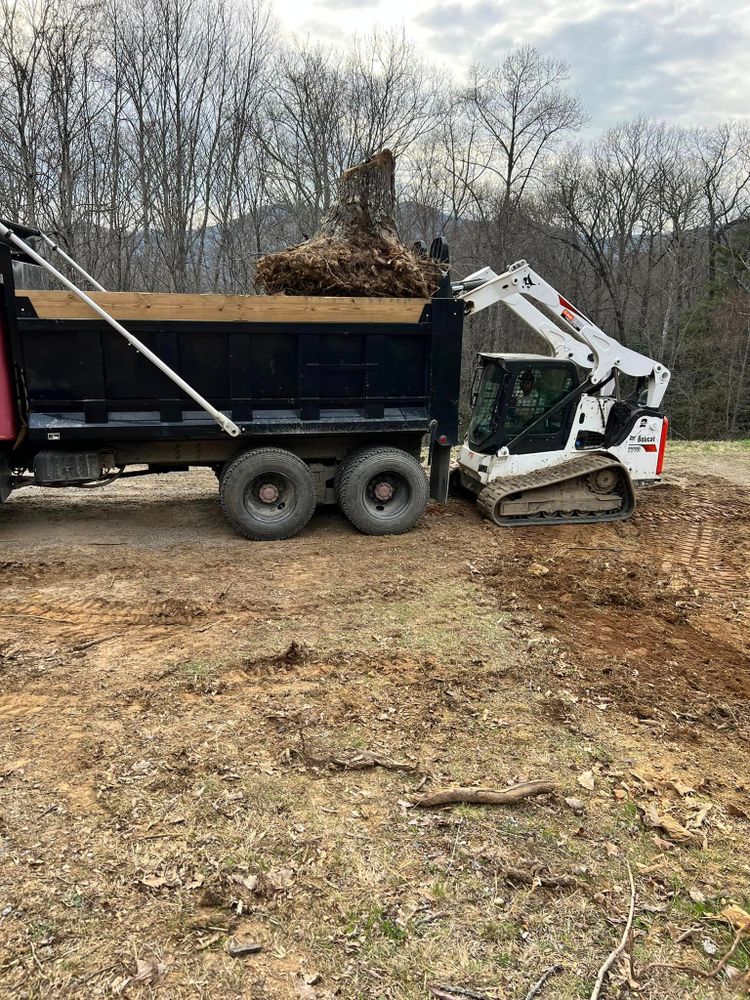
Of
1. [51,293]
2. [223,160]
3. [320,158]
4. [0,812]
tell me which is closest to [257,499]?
[51,293]

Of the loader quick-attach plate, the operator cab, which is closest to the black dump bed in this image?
the operator cab

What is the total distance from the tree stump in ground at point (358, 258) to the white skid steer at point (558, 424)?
3.65 feet

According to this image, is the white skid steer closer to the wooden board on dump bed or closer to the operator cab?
the operator cab

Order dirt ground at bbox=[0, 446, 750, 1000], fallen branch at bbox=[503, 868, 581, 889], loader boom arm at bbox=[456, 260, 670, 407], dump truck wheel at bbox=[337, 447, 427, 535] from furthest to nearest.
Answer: loader boom arm at bbox=[456, 260, 670, 407] → dump truck wheel at bbox=[337, 447, 427, 535] → fallen branch at bbox=[503, 868, 581, 889] → dirt ground at bbox=[0, 446, 750, 1000]

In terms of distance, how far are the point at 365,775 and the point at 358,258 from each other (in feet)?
17.2

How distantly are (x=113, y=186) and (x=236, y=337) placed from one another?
49.9 ft

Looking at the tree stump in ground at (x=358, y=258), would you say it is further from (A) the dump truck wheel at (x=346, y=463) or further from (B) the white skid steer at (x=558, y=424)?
(A) the dump truck wheel at (x=346, y=463)

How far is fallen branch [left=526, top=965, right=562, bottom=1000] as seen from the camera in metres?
2.30

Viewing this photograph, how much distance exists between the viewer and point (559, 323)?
840cm

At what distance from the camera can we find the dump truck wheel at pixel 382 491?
7.20 m

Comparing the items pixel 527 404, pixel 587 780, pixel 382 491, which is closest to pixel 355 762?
pixel 587 780

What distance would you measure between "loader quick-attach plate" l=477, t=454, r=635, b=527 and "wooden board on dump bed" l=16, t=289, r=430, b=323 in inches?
89.5

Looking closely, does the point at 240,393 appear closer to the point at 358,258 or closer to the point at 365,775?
the point at 358,258

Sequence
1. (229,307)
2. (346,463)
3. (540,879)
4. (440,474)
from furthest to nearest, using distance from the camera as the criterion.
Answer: (440,474) → (346,463) → (229,307) → (540,879)
